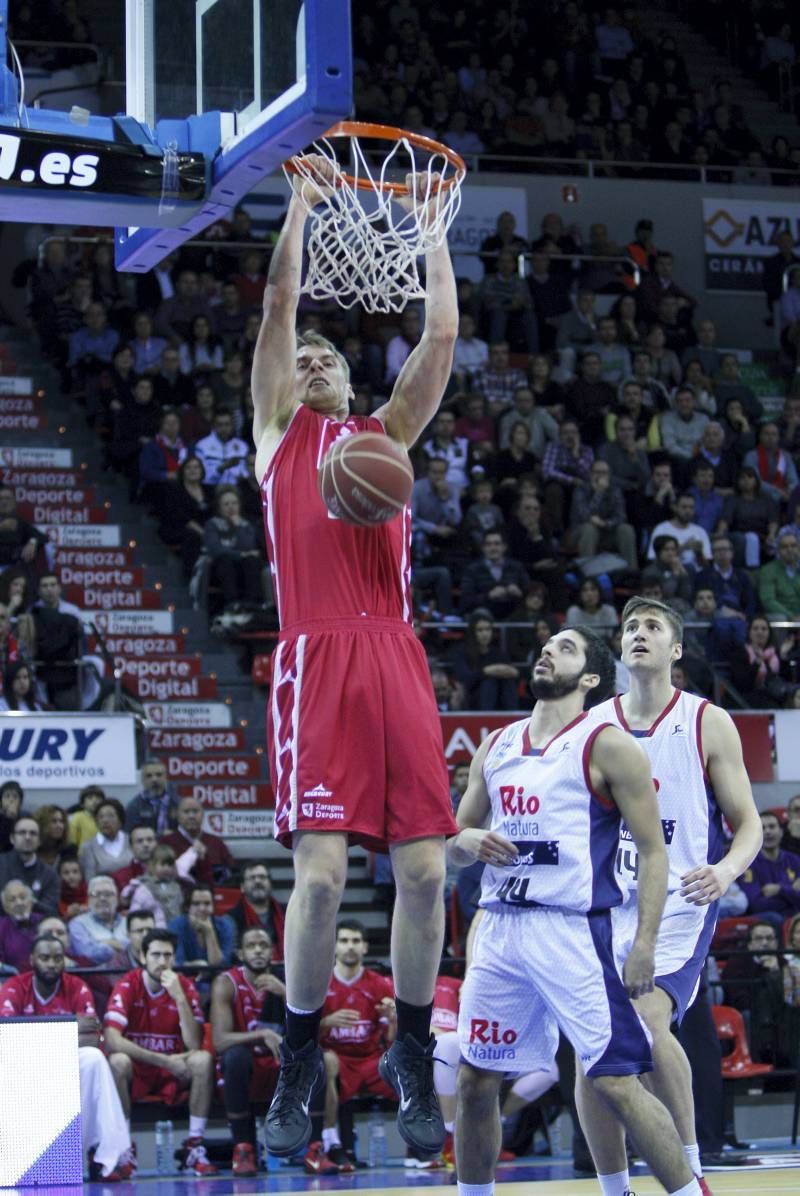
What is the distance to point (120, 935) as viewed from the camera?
12070mm

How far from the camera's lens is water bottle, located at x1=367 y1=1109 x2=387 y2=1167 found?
11125mm

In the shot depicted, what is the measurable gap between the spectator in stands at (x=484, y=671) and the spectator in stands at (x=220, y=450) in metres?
2.82

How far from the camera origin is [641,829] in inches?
266

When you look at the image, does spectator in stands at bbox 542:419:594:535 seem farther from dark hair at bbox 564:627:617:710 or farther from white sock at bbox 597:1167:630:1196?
white sock at bbox 597:1167:630:1196

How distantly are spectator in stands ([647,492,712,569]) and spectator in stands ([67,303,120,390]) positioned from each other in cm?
557

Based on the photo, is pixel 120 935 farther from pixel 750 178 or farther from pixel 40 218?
pixel 750 178

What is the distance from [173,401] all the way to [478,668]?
418cm

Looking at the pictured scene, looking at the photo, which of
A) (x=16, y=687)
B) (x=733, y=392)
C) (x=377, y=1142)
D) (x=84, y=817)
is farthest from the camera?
(x=733, y=392)

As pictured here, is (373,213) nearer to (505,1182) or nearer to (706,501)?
(505,1182)

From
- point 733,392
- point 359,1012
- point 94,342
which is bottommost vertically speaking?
point 359,1012

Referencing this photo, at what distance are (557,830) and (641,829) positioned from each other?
338 millimetres

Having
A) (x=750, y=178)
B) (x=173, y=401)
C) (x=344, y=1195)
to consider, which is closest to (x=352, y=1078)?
(x=344, y=1195)

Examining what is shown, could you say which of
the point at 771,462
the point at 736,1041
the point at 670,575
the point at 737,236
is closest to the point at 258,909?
the point at 736,1041

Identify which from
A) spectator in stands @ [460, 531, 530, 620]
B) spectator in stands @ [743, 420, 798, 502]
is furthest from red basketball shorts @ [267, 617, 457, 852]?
spectator in stands @ [743, 420, 798, 502]
